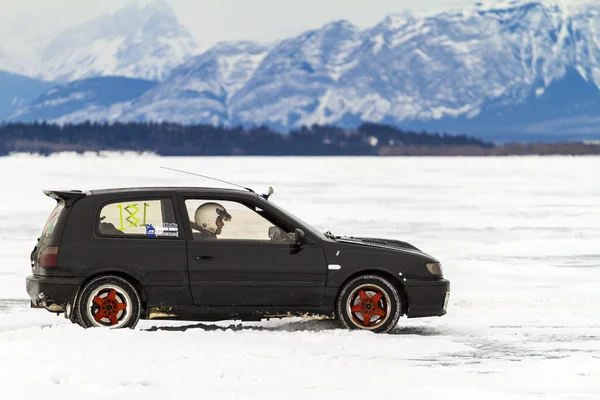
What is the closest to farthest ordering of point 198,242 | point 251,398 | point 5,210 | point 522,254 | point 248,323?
1. point 251,398
2. point 198,242
3. point 248,323
4. point 522,254
5. point 5,210

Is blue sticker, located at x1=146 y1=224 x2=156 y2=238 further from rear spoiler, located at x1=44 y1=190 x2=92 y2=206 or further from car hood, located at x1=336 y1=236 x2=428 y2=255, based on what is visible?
car hood, located at x1=336 y1=236 x2=428 y2=255

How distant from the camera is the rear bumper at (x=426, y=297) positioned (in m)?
10.9

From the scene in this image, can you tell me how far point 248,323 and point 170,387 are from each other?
4.15 m

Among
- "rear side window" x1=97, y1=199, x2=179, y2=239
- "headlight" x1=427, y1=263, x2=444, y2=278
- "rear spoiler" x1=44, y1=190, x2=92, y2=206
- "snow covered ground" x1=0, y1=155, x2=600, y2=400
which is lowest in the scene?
"snow covered ground" x1=0, y1=155, x2=600, y2=400

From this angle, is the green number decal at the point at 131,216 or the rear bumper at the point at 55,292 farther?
the green number decal at the point at 131,216

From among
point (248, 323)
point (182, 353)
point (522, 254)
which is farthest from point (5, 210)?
point (182, 353)

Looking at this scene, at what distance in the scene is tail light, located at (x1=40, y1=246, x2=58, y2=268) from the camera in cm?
1041

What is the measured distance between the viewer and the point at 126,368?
827 centimetres

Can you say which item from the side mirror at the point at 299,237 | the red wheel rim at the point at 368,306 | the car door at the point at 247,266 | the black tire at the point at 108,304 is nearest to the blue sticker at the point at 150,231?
the car door at the point at 247,266

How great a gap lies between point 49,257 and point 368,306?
111 inches

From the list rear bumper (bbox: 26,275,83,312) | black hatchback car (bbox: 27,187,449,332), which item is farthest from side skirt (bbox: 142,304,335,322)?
rear bumper (bbox: 26,275,83,312)

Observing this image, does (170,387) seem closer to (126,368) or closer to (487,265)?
(126,368)

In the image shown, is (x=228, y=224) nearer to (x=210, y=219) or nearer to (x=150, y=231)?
(x=210, y=219)

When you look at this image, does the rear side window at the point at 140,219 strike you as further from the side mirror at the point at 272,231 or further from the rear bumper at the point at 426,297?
the rear bumper at the point at 426,297
